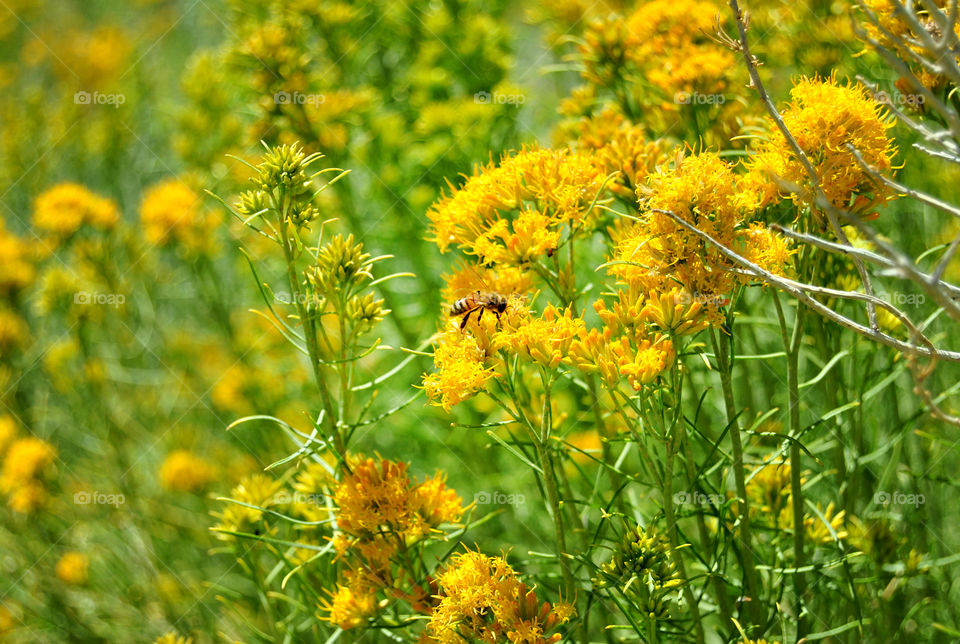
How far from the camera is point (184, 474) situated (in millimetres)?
4195

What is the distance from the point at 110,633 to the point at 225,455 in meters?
1.12

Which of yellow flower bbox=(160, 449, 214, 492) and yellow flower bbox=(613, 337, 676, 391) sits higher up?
yellow flower bbox=(613, 337, 676, 391)

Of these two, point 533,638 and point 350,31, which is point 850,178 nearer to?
point 533,638

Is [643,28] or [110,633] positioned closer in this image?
[643,28]

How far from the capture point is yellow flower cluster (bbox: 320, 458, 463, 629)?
2158 millimetres

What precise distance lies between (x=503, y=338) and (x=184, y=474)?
2.88 m

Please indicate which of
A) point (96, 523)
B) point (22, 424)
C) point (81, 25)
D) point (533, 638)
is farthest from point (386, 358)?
point (81, 25)

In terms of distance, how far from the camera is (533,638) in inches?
73.8
